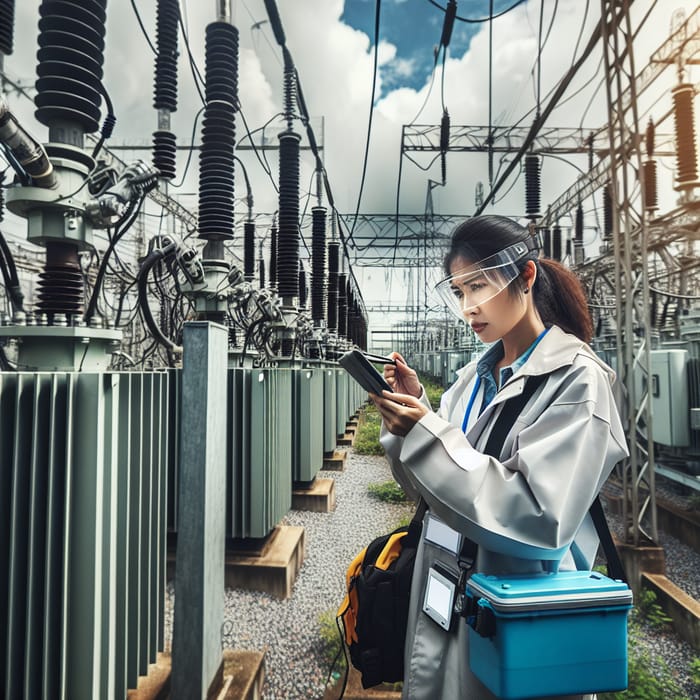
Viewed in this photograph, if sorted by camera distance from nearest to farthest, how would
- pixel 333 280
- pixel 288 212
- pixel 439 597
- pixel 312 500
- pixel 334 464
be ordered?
pixel 439 597, pixel 288 212, pixel 312 500, pixel 334 464, pixel 333 280

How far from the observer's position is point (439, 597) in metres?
1.32

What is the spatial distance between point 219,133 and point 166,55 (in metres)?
0.49

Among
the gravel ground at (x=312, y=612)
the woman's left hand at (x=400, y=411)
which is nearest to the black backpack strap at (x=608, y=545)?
the woman's left hand at (x=400, y=411)

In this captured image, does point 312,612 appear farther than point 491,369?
Yes

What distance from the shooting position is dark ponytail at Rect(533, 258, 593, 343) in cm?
148

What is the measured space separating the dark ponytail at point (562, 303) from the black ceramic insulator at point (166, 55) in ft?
7.96

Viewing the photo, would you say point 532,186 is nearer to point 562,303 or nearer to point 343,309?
point 562,303

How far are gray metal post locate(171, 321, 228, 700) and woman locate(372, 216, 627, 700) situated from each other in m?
0.80

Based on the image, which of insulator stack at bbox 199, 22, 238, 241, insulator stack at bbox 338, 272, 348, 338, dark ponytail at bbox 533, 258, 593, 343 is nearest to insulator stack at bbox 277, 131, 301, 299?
insulator stack at bbox 199, 22, 238, 241

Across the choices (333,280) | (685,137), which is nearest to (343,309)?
(333,280)

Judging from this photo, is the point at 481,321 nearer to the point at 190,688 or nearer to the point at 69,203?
the point at 69,203

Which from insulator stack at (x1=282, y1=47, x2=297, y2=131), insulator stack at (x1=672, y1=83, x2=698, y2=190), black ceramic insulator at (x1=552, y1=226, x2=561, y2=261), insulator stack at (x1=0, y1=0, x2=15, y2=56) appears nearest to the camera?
insulator stack at (x1=0, y1=0, x2=15, y2=56)

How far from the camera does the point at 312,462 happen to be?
6105mm

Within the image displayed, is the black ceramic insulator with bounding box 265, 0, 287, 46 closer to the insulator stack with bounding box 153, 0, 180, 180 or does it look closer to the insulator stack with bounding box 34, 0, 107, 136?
the insulator stack with bounding box 153, 0, 180, 180
